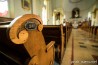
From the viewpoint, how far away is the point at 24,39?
733 millimetres

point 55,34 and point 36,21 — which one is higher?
point 36,21

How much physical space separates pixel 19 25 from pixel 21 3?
4.55m

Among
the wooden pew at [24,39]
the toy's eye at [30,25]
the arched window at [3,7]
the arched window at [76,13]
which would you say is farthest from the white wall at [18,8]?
the arched window at [76,13]

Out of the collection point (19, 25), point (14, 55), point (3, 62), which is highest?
point (19, 25)

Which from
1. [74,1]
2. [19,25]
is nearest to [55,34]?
[19,25]

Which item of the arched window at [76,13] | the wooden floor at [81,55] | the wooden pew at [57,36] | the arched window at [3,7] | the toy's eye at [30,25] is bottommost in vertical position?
the wooden floor at [81,55]

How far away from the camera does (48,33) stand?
7.60 ft

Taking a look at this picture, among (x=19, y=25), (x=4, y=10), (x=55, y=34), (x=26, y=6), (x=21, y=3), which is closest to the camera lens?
(x=19, y=25)

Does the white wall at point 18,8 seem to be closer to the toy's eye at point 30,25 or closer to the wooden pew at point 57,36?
the wooden pew at point 57,36

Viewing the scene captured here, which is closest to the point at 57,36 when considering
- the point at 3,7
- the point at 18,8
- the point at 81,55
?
the point at 81,55

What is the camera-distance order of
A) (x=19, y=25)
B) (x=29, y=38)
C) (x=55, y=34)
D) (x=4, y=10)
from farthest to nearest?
1. (x=4, y=10)
2. (x=55, y=34)
3. (x=29, y=38)
4. (x=19, y=25)

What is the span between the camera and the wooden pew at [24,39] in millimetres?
685

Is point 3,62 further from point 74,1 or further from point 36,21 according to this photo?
point 74,1

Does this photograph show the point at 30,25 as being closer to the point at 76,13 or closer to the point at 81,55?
the point at 81,55
